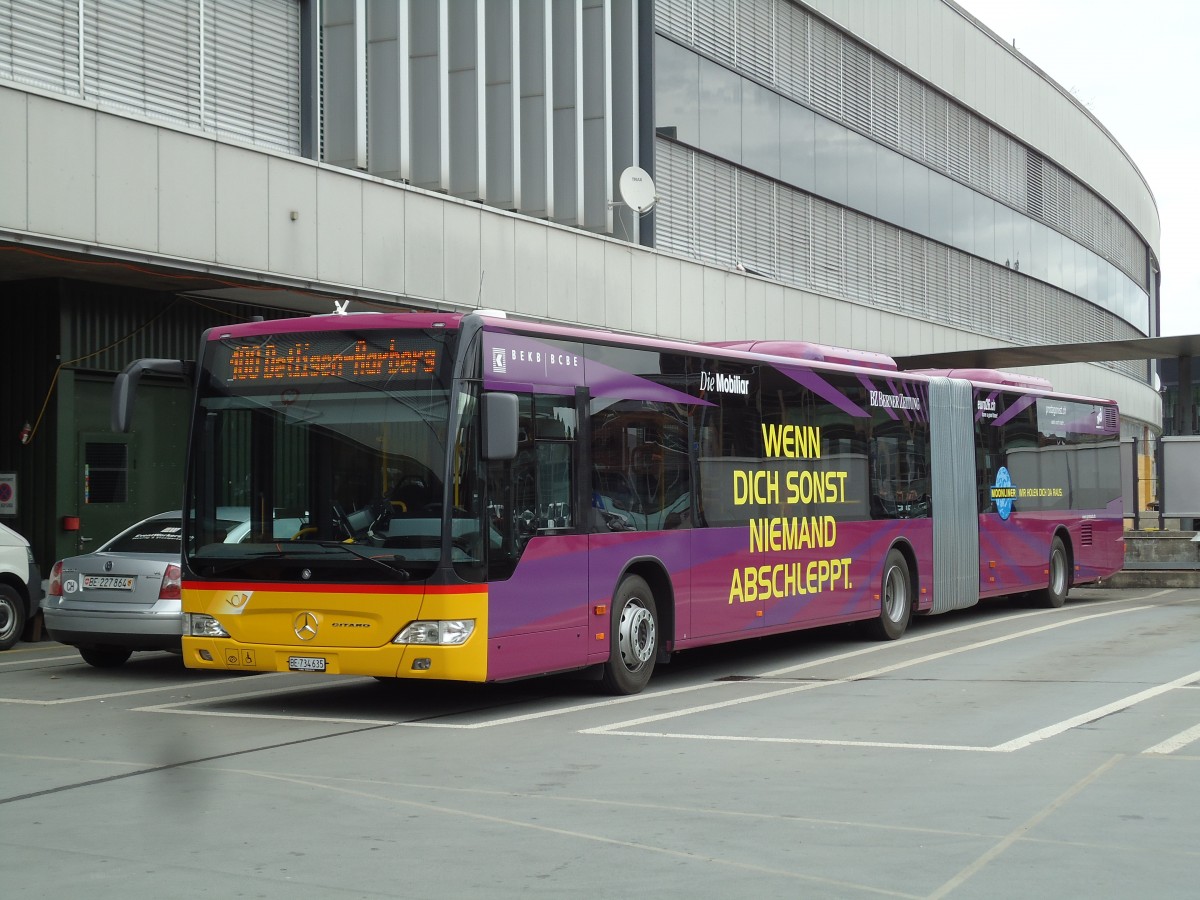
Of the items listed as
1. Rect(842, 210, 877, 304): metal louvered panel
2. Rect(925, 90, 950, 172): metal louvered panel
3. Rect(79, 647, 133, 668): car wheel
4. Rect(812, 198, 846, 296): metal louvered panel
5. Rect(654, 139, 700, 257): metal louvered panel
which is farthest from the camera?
Rect(925, 90, 950, 172): metal louvered panel

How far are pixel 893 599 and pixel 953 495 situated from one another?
2111 mm

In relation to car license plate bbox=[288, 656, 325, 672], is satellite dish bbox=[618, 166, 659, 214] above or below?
above

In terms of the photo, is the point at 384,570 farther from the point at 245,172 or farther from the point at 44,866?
the point at 245,172

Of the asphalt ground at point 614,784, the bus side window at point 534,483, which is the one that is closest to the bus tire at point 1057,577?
the asphalt ground at point 614,784

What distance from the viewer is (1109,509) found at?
23.2 meters

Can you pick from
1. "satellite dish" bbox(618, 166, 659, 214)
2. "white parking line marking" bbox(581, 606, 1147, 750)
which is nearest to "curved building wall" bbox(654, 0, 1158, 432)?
"satellite dish" bbox(618, 166, 659, 214)

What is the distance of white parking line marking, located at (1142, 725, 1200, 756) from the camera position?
8.99 metres

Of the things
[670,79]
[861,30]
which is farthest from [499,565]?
[861,30]

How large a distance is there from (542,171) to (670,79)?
453cm

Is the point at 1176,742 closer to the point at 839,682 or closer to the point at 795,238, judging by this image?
the point at 839,682

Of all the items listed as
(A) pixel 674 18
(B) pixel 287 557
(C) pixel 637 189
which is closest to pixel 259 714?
(B) pixel 287 557

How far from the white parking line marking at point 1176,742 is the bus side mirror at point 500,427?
4453 millimetres

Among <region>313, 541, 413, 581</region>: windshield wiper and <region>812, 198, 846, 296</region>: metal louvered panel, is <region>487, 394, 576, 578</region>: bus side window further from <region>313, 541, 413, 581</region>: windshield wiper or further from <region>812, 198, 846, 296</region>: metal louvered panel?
<region>812, 198, 846, 296</region>: metal louvered panel

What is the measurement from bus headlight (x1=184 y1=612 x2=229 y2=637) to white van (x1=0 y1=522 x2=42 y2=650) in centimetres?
605
